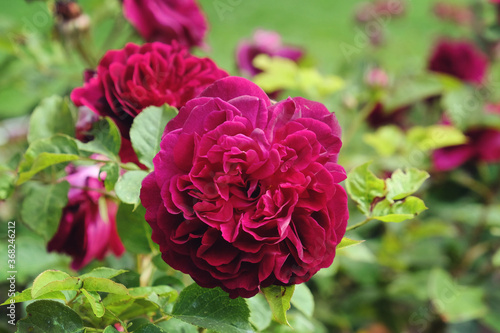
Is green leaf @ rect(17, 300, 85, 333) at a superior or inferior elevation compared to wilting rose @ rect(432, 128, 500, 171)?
superior

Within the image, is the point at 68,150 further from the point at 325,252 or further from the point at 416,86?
the point at 416,86

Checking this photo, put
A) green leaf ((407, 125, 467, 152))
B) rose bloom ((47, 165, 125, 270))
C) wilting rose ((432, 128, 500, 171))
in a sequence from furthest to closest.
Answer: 1. wilting rose ((432, 128, 500, 171))
2. green leaf ((407, 125, 467, 152))
3. rose bloom ((47, 165, 125, 270))

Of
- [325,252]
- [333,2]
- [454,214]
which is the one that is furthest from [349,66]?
[333,2]

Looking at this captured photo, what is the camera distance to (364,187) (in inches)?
18.1

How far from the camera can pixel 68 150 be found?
0.48 meters

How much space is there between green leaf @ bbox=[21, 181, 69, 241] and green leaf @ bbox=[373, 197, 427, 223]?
32 cm

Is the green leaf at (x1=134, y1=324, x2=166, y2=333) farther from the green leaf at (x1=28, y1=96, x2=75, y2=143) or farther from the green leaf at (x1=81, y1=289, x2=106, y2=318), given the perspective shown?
the green leaf at (x1=28, y1=96, x2=75, y2=143)

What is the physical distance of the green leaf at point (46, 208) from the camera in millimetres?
518

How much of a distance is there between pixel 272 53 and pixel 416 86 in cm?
33

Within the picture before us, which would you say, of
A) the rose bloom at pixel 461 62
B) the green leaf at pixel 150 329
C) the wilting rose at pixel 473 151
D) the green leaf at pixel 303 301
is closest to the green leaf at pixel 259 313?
the green leaf at pixel 303 301

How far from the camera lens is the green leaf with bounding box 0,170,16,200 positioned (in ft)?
1.59

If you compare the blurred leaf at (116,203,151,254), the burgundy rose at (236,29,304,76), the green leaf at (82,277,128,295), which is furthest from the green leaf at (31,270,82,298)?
the burgundy rose at (236,29,304,76)

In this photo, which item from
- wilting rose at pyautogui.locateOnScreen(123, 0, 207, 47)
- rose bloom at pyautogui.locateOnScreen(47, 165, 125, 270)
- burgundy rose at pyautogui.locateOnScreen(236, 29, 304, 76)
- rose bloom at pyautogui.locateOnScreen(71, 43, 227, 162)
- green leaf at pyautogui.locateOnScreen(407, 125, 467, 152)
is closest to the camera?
rose bloom at pyautogui.locateOnScreen(71, 43, 227, 162)

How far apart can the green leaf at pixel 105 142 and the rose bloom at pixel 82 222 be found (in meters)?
0.09
